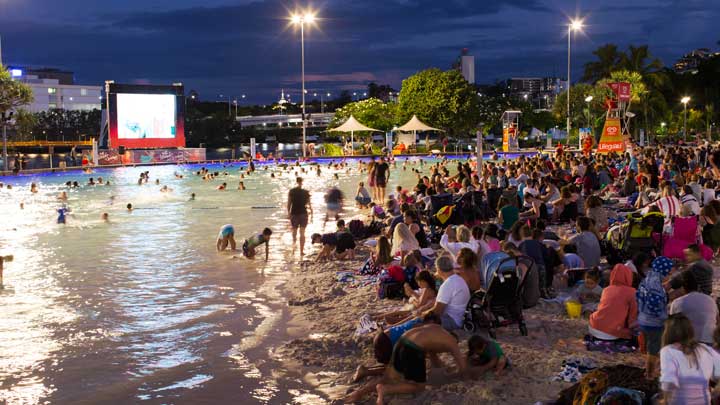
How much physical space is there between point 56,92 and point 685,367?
148612mm

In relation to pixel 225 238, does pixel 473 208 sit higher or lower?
higher

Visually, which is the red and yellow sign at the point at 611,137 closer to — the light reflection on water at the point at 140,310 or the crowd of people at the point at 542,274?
the crowd of people at the point at 542,274

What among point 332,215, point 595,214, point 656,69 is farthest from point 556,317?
point 656,69

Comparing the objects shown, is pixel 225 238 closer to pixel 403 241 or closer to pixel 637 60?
pixel 403 241

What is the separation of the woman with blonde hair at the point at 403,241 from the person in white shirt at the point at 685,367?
20.8 feet

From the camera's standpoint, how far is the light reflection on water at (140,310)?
7.14 metres

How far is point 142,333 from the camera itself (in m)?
8.91

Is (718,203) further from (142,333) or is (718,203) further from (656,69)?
(656,69)

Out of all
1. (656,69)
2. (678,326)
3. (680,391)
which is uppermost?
(656,69)

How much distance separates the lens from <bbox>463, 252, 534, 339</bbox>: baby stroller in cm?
757

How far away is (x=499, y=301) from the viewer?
7.61 metres

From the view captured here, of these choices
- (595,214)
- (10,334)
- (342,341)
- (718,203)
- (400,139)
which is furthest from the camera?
(400,139)

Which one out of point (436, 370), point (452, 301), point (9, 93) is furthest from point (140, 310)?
point (9, 93)

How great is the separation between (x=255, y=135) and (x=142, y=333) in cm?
9619
